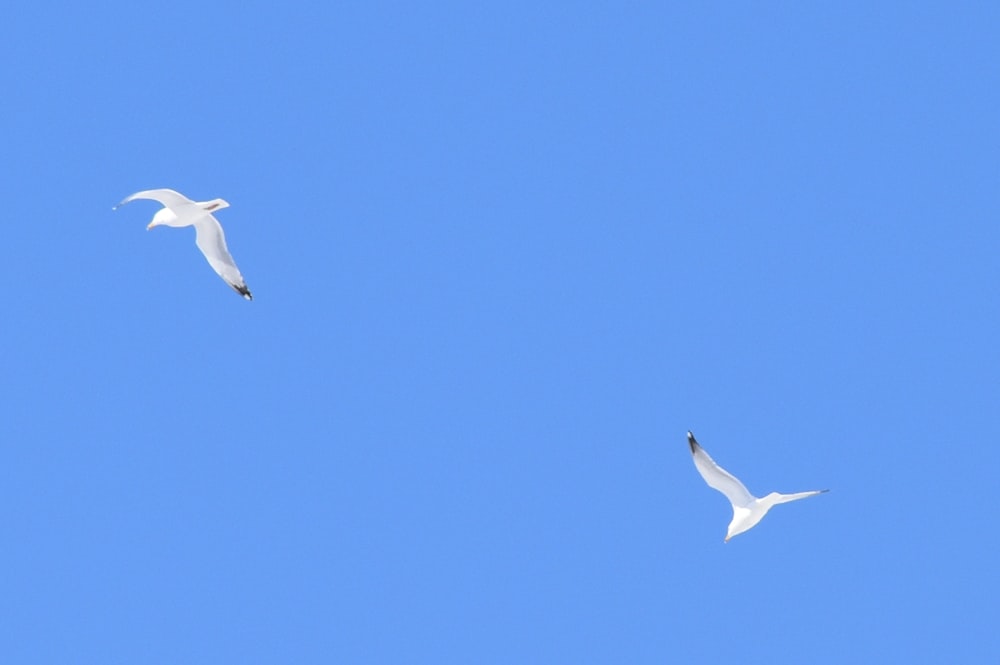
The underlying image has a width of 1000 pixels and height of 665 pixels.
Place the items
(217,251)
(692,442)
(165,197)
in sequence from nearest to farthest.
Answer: (165,197) < (217,251) < (692,442)

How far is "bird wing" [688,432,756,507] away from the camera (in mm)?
33150

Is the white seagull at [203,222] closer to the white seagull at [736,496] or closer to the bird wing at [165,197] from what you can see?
the bird wing at [165,197]

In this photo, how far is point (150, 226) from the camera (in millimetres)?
30672

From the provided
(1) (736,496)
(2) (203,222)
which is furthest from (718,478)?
(2) (203,222)

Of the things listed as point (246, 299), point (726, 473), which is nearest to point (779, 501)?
point (726, 473)

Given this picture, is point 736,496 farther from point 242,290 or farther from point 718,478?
point 242,290

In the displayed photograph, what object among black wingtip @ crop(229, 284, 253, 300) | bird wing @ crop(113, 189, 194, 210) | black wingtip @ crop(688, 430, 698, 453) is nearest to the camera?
bird wing @ crop(113, 189, 194, 210)

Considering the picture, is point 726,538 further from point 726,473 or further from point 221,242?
point 221,242

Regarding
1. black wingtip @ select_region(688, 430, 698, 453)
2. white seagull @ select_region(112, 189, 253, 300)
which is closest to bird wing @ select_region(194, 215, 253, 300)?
white seagull @ select_region(112, 189, 253, 300)

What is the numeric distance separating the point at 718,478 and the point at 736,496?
0.64 metres

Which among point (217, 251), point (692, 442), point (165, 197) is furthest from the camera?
point (692, 442)

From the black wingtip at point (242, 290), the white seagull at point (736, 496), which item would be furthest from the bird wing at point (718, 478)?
the black wingtip at point (242, 290)

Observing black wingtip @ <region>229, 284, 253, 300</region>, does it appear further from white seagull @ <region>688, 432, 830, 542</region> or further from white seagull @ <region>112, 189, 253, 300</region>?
white seagull @ <region>688, 432, 830, 542</region>

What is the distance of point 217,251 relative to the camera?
103 feet
